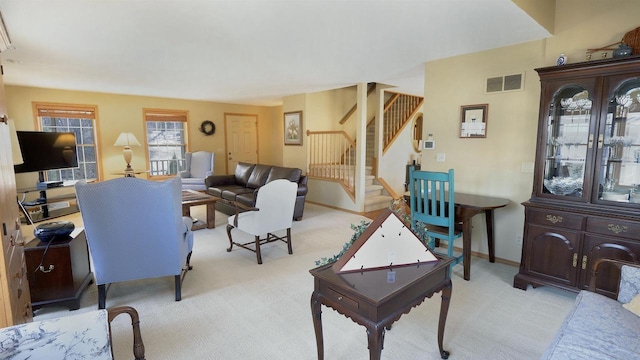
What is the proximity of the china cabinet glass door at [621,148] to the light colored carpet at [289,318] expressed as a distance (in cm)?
99

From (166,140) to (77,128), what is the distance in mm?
1740

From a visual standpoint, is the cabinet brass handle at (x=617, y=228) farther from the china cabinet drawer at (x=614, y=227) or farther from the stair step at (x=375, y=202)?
the stair step at (x=375, y=202)

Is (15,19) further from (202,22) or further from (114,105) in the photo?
(114,105)

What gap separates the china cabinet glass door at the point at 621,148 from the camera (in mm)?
2480

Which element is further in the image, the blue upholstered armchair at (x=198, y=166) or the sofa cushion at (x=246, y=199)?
the blue upholstered armchair at (x=198, y=166)

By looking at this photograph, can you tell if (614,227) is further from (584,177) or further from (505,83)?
(505,83)

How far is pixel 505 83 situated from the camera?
3.40 meters

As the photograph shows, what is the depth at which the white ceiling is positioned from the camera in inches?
93.4

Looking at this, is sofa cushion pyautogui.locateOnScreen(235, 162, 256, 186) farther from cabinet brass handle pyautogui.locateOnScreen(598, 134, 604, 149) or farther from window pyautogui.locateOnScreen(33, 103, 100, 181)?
cabinet brass handle pyautogui.locateOnScreen(598, 134, 604, 149)

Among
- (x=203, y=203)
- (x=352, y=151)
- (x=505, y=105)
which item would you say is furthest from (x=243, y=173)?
(x=505, y=105)

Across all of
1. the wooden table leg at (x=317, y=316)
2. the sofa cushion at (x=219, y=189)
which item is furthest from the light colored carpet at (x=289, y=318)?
the sofa cushion at (x=219, y=189)

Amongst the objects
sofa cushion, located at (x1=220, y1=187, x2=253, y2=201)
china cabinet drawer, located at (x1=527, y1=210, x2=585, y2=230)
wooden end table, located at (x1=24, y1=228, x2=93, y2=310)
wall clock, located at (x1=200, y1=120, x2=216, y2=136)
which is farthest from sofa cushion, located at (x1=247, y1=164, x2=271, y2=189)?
china cabinet drawer, located at (x1=527, y1=210, x2=585, y2=230)

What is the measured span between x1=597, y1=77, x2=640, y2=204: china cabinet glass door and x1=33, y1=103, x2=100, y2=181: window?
814 centimetres

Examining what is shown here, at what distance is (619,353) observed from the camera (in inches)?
52.7
